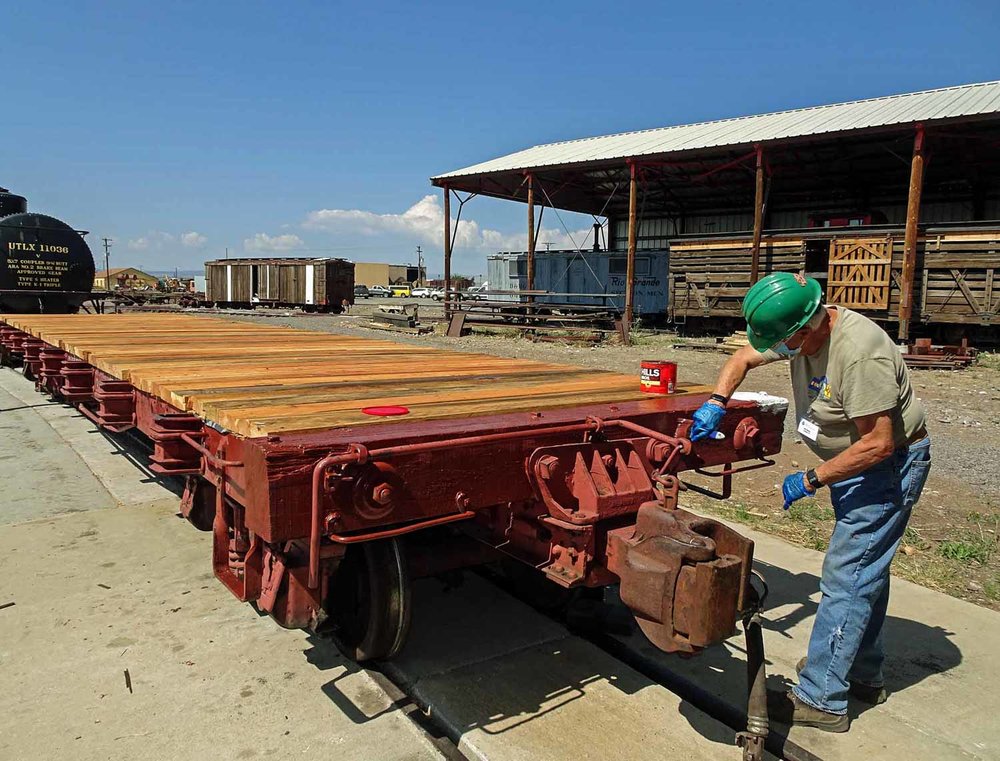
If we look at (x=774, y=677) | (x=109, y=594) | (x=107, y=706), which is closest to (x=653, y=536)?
(x=774, y=677)

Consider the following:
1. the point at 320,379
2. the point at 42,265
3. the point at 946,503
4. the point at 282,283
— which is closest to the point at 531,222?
the point at 42,265

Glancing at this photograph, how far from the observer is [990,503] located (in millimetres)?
5598

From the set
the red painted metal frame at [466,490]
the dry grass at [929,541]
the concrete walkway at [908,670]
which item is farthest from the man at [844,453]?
the dry grass at [929,541]

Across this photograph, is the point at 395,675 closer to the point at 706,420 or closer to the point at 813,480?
the point at 706,420

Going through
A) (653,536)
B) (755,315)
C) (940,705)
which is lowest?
(940,705)

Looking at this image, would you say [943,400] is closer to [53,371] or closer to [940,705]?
[940,705]

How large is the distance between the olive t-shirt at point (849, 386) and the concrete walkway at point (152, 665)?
75.5 inches

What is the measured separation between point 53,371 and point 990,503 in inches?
292

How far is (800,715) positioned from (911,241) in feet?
53.4

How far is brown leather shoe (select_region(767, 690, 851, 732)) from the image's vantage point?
2.77 metres

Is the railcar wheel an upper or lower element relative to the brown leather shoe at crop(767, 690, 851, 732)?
upper

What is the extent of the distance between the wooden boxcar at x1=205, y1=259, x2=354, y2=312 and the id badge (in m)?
36.3

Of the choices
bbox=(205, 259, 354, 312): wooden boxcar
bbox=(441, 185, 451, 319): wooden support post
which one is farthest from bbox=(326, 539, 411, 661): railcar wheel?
bbox=(205, 259, 354, 312): wooden boxcar

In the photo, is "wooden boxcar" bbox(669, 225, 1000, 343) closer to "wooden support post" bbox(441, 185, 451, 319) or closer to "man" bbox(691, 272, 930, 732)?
"wooden support post" bbox(441, 185, 451, 319)
